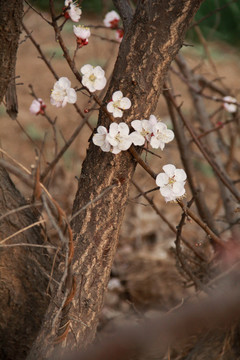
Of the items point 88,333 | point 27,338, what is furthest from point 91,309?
point 27,338

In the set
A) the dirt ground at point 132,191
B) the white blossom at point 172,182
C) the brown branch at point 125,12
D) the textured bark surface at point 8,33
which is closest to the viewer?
the textured bark surface at point 8,33

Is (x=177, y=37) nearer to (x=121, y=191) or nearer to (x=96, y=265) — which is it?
(x=121, y=191)

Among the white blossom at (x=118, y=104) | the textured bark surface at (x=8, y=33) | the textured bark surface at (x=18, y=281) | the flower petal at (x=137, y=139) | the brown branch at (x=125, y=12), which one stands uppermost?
the brown branch at (x=125, y=12)

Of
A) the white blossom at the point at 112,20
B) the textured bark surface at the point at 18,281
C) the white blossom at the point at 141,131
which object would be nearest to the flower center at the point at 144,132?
the white blossom at the point at 141,131

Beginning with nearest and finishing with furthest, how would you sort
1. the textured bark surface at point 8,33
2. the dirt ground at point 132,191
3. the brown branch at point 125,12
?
the textured bark surface at point 8,33 < the brown branch at point 125,12 < the dirt ground at point 132,191

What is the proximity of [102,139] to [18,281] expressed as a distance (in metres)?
0.57

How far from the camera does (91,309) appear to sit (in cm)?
138

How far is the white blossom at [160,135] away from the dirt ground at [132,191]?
172mm

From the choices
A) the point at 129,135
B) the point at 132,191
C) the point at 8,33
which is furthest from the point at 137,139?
the point at 132,191

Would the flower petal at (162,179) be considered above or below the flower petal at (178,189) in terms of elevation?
above

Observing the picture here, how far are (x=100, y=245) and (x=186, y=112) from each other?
3.44 m

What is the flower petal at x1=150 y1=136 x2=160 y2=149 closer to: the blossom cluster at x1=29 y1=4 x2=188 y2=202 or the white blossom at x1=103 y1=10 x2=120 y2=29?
the blossom cluster at x1=29 y1=4 x2=188 y2=202

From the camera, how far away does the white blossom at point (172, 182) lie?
1.28 metres

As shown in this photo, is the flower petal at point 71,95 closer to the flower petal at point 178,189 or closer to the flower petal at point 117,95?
the flower petal at point 117,95
